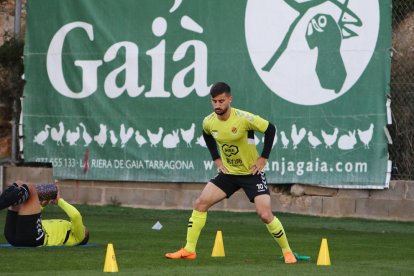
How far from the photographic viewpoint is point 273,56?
19016 mm

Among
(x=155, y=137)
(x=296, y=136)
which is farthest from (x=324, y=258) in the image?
(x=155, y=137)

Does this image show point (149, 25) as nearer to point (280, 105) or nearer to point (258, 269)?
point (280, 105)

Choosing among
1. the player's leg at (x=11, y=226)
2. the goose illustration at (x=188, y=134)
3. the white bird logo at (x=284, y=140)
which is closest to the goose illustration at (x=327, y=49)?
the white bird logo at (x=284, y=140)

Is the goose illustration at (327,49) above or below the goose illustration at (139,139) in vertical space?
above

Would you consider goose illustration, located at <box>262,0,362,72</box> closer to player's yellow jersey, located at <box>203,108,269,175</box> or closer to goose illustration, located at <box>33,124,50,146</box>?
goose illustration, located at <box>33,124,50,146</box>

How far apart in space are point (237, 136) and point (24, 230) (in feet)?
8.75

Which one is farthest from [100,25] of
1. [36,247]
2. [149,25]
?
[36,247]

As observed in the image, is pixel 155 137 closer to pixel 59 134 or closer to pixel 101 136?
pixel 101 136

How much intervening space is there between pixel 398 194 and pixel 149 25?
5.46 metres

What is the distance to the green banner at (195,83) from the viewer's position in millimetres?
18266

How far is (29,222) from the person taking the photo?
12977 mm

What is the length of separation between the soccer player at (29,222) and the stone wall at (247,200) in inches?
248

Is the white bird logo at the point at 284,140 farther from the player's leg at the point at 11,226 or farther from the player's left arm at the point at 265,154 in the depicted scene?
the player's leg at the point at 11,226

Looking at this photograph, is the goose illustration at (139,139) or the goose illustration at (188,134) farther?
the goose illustration at (139,139)
